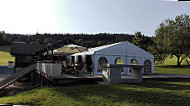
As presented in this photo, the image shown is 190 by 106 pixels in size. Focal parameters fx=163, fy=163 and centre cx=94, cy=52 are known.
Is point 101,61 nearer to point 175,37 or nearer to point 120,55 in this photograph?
point 120,55

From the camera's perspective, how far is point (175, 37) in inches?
1155

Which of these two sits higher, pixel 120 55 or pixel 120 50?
pixel 120 50

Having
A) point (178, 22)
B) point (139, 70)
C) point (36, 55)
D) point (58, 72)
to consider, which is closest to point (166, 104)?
point (139, 70)

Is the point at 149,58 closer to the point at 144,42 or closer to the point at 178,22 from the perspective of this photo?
the point at 178,22

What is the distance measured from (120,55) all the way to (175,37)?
18.9 metres

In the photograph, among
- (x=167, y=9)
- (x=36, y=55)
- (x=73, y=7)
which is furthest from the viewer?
(x=36, y=55)

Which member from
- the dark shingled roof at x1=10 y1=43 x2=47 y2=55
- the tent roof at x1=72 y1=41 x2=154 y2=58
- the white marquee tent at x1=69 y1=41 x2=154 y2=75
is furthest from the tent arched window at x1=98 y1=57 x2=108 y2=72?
the dark shingled roof at x1=10 y1=43 x2=47 y2=55

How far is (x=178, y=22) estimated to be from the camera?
104 feet

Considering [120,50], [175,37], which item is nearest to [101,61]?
[120,50]

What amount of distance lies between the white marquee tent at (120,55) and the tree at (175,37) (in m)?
15.0

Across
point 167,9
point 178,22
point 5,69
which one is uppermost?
point 178,22

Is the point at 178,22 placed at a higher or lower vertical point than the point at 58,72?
higher

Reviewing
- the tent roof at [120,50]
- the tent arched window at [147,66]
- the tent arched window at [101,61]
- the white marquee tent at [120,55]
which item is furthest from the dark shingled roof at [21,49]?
the tent arched window at [147,66]

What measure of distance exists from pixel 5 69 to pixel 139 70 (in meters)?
32.5
